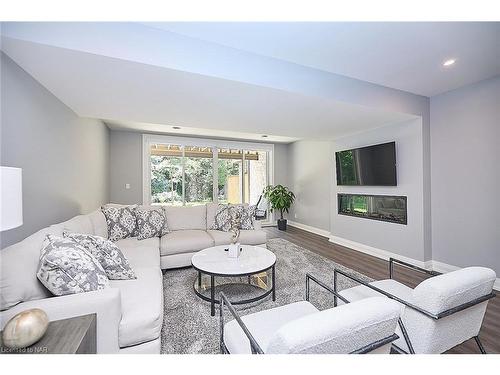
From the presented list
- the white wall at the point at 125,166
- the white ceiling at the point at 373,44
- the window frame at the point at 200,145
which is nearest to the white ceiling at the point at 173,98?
the white ceiling at the point at 373,44

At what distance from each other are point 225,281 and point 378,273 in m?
2.06

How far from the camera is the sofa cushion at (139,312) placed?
1.26 metres

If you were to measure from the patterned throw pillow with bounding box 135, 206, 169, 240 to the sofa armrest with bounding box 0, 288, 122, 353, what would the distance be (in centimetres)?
191

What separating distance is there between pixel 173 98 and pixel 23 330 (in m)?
2.16

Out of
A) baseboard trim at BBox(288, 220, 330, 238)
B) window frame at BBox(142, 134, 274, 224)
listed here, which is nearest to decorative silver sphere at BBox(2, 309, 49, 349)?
window frame at BBox(142, 134, 274, 224)

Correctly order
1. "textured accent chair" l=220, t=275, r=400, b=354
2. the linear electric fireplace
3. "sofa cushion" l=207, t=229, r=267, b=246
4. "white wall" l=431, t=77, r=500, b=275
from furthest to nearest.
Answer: the linear electric fireplace < "sofa cushion" l=207, t=229, r=267, b=246 < "white wall" l=431, t=77, r=500, b=275 < "textured accent chair" l=220, t=275, r=400, b=354

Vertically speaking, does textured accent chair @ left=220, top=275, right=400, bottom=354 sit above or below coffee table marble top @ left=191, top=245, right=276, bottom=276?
above

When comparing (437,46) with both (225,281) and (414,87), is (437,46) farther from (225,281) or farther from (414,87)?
(225,281)

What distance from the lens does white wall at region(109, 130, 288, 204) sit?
501 cm

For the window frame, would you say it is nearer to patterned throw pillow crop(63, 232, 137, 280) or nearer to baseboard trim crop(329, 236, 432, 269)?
baseboard trim crop(329, 236, 432, 269)

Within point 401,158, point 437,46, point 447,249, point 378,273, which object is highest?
point 437,46

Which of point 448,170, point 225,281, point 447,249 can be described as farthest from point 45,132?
point 447,249

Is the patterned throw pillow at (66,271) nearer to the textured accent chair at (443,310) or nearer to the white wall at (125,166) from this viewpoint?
the textured accent chair at (443,310)

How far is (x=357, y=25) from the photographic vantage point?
1732mm
